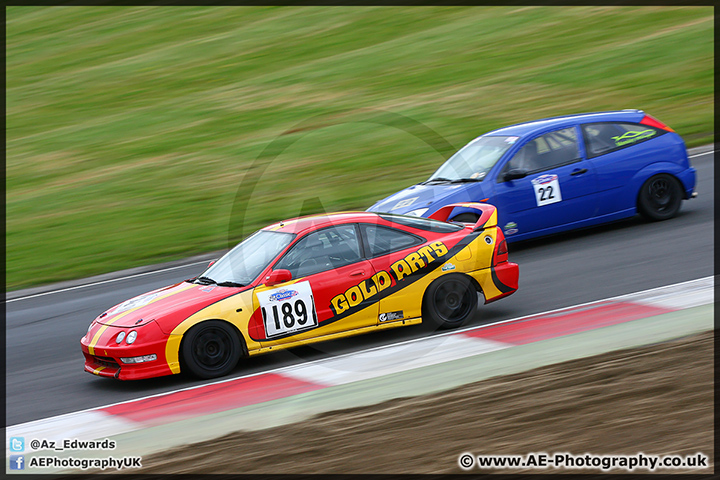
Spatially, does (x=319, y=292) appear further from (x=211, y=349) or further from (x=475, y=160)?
(x=475, y=160)

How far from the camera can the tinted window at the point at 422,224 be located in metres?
8.12

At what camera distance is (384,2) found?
95.4ft

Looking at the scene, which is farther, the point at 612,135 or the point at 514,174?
the point at 612,135

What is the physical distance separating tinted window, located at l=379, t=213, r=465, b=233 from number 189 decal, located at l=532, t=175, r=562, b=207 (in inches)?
98.9

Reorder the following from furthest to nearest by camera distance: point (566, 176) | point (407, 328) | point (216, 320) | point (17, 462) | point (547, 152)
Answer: point (547, 152)
point (566, 176)
point (407, 328)
point (216, 320)
point (17, 462)

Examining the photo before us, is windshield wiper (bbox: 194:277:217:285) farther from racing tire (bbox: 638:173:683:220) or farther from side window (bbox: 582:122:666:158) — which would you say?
racing tire (bbox: 638:173:683:220)

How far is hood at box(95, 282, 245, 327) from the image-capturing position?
23.0 ft

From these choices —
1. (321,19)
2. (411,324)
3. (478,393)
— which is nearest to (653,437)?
(478,393)

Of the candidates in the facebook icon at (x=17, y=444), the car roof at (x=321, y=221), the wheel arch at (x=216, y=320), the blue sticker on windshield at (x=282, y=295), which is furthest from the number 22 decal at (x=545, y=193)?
the facebook icon at (x=17, y=444)

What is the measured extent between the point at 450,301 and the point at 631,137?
474 cm

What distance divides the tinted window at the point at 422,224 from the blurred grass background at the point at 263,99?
5.65 meters

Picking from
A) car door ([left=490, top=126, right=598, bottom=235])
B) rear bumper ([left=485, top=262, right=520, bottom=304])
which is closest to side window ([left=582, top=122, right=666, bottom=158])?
car door ([left=490, top=126, right=598, bottom=235])

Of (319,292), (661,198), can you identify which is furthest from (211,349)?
(661,198)

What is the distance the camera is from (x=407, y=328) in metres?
8.12
